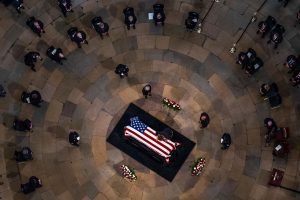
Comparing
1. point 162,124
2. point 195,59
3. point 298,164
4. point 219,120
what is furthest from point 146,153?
point 298,164

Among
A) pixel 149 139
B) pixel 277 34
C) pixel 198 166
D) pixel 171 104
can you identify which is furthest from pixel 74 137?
pixel 277 34

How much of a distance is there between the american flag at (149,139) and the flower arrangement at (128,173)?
2079 mm

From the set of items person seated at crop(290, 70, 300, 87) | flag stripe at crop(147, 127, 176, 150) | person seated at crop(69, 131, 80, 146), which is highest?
person seated at crop(290, 70, 300, 87)

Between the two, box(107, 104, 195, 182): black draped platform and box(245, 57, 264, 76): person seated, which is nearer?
box(107, 104, 195, 182): black draped platform

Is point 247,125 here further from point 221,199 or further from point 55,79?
point 55,79

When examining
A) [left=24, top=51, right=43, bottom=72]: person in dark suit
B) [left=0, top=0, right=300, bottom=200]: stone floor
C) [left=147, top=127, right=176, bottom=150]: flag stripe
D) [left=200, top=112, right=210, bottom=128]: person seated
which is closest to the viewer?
[left=147, top=127, right=176, bottom=150]: flag stripe

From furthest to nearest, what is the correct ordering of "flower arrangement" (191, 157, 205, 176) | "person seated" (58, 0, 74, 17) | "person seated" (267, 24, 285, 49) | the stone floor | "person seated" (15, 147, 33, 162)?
"person seated" (58, 0, 74, 17) → "person seated" (267, 24, 285, 49) → "flower arrangement" (191, 157, 205, 176) → the stone floor → "person seated" (15, 147, 33, 162)

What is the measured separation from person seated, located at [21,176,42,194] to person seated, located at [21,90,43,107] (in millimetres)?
4761

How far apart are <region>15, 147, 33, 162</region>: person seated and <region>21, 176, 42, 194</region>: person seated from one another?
1277 millimetres

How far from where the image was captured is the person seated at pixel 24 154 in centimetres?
2897

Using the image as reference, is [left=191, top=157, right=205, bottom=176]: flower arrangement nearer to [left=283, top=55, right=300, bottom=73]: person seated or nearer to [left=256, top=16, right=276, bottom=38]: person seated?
[left=283, top=55, right=300, bottom=73]: person seated

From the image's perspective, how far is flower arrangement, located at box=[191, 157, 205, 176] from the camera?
97.5 feet

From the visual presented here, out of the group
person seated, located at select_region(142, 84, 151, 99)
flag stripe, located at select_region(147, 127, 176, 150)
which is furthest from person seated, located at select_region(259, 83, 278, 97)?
person seated, located at select_region(142, 84, 151, 99)

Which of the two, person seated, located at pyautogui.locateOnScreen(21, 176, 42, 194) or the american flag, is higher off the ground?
the american flag
